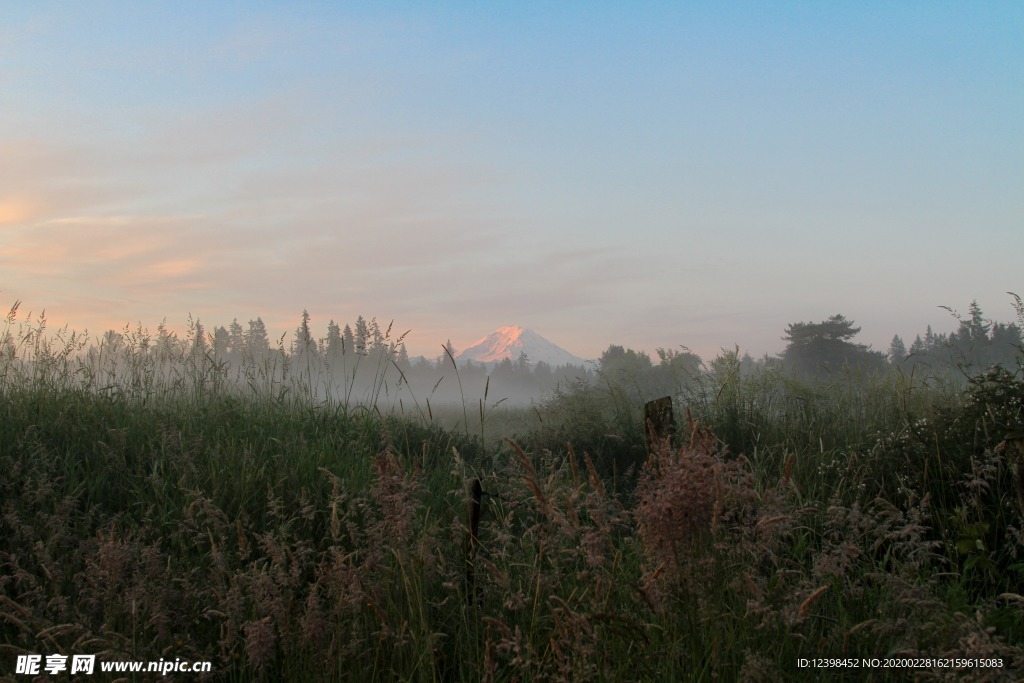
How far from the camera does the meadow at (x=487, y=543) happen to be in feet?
9.64

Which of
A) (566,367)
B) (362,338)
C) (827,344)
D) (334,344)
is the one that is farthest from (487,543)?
(827,344)

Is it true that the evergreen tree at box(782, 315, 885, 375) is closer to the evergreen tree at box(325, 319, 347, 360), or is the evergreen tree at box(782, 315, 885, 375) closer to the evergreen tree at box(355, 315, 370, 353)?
the evergreen tree at box(325, 319, 347, 360)

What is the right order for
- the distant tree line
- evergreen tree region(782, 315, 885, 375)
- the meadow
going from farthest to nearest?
1. evergreen tree region(782, 315, 885, 375)
2. the distant tree line
3. the meadow

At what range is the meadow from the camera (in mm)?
2939

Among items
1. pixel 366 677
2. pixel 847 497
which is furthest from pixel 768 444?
pixel 366 677

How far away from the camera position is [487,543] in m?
4.69

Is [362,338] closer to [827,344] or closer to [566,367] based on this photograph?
[566,367]

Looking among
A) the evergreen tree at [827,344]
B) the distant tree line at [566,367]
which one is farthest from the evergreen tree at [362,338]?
the evergreen tree at [827,344]

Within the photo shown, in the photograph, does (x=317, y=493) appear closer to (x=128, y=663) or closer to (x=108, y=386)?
(x=128, y=663)

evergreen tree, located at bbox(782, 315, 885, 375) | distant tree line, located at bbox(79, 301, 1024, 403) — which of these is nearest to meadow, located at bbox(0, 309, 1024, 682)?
distant tree line, located at bbox(79, 301, 1024, 403)

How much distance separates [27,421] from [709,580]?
634 centimetres

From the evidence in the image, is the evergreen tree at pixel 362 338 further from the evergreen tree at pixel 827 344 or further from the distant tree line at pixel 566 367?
the evergreen tree at pixel 827 344

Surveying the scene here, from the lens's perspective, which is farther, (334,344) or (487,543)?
(334,344)

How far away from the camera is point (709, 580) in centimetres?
288
